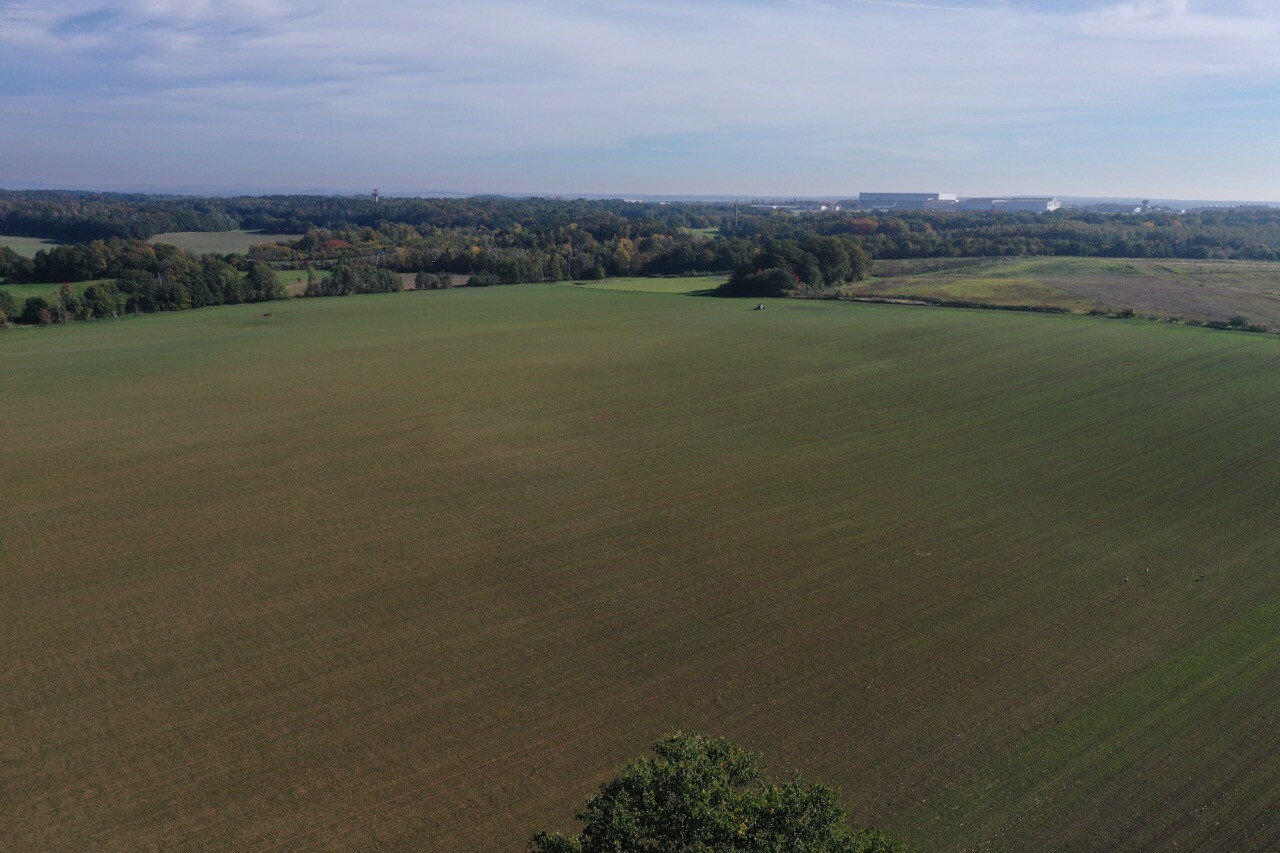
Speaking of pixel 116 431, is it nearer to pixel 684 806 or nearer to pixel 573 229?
pixel 684 806

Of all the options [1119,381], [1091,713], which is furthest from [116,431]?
[1119,381]

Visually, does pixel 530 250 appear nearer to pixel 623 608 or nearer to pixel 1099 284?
pixel 1099 284

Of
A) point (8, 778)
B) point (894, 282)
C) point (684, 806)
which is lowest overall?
point (8, 778)

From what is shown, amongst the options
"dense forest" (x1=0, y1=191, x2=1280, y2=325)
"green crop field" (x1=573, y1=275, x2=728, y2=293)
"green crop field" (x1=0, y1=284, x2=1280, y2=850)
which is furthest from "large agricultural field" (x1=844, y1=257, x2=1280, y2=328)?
"green crop field" (x1=0, y1=284, x2=1280, y2=850)

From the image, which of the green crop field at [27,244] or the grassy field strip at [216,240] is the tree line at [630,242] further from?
the green crop field at [27,244]

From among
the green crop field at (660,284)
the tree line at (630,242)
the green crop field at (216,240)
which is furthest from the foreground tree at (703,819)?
the green crop field at (216,240)

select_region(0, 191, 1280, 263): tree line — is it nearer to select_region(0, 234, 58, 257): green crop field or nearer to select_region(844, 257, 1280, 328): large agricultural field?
select_region(0, 234, 58, 257): green crop field
